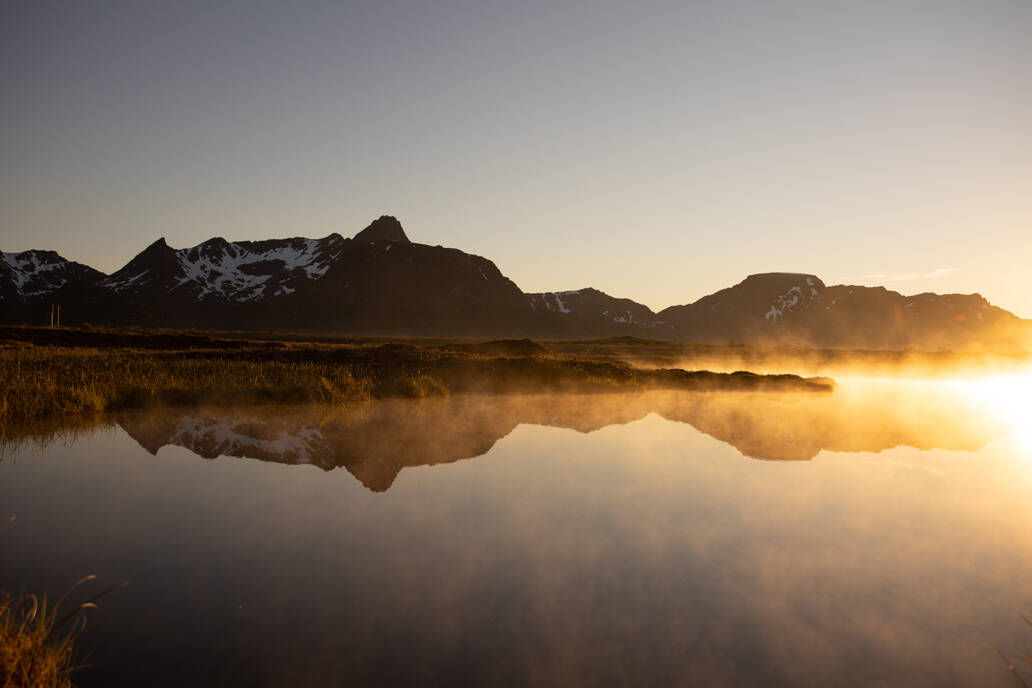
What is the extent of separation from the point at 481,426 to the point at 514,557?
1175 centimetres

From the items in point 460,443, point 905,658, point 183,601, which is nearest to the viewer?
point 905,658

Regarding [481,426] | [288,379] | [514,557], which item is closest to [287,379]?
[288,379]

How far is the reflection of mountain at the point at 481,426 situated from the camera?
15352 mm

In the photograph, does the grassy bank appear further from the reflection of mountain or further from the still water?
the still water

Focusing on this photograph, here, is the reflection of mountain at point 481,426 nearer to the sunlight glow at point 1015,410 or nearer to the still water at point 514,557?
the still water at point 514,557

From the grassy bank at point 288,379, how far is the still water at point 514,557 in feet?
12.7

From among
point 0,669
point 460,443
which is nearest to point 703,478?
point 460,443

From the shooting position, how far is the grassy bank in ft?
64.8

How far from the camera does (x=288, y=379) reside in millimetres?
26234

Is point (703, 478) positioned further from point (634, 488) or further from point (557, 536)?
point (557, 536)

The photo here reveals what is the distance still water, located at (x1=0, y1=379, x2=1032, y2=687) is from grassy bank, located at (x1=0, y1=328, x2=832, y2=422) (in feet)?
12.7

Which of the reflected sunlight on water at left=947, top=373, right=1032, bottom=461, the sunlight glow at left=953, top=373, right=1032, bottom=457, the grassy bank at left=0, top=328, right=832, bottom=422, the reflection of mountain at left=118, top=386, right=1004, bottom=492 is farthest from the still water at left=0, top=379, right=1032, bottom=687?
the sunlight glow at left=953, top=373, right=1032, bottom=457

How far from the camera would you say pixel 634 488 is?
12656 mm

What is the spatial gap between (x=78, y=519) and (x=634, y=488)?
35.9 ft
